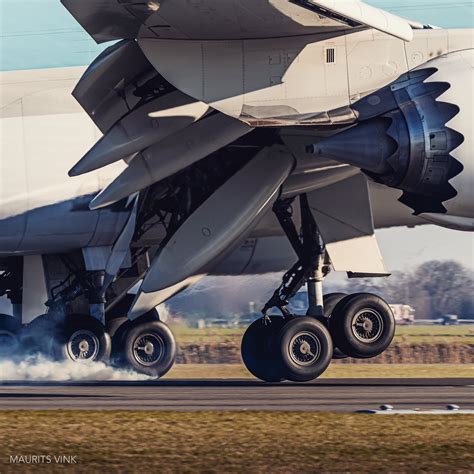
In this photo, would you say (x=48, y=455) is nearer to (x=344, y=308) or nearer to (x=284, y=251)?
(x=344, y=308)

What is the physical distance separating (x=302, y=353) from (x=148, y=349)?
19.8ft

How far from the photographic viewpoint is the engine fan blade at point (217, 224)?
906 inches

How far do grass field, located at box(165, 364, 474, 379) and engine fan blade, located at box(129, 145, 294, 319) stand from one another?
536cm

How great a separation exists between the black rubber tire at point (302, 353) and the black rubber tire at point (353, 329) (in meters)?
0.26

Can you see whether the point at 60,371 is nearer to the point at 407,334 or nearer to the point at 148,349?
the point at 148,349

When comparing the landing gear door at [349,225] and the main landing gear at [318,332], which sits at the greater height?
the landing gear door at [349,225]

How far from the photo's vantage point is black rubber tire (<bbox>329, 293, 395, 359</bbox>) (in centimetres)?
2334

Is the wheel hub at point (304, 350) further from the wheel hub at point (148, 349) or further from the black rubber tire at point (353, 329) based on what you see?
the wheel hub at point (148, 349)

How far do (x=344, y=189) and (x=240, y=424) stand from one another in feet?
34.7

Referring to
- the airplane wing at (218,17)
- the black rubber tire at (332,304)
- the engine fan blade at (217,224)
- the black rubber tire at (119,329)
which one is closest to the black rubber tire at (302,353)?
the engine fan blade at (217,224)

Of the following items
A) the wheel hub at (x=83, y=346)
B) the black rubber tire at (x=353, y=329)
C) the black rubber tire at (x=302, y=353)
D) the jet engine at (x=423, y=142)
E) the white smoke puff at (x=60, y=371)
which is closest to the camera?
the jet engine at (x=423, y=142)

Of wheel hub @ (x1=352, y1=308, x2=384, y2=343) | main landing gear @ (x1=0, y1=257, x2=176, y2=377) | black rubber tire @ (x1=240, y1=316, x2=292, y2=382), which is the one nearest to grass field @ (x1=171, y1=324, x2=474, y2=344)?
main landing gear @ (x1=0, y1=257, x2=176, y2=377)

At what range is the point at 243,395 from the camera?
19625 millimetres

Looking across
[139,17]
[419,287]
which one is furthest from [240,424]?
[419,287]
